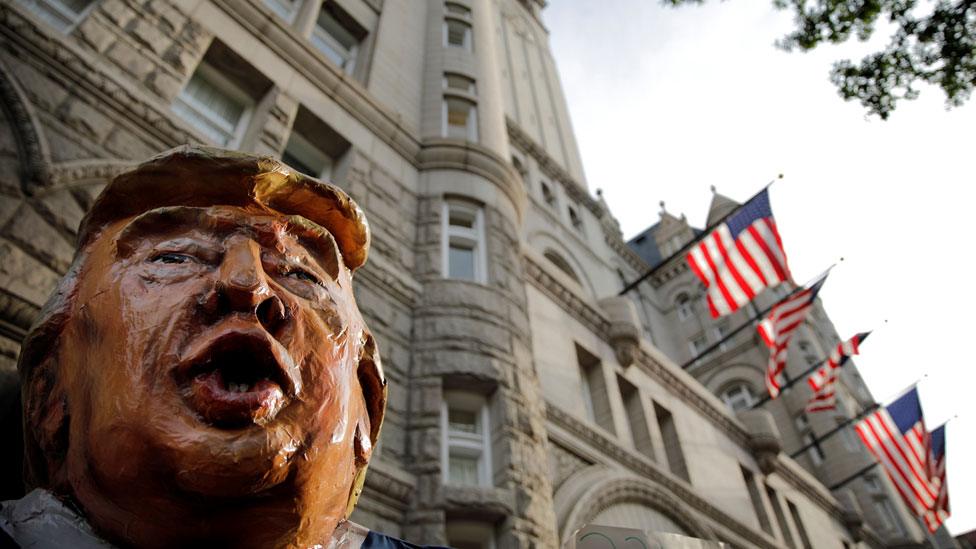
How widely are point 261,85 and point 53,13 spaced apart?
222 centimetres

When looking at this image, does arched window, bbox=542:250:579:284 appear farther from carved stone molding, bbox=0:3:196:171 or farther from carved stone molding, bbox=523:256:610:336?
carved stone molding, bbox=0:3:196:171

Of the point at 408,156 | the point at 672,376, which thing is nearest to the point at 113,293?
the point at 408,156

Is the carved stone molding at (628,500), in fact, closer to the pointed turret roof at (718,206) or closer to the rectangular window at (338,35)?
the rectangular window at (338,35)

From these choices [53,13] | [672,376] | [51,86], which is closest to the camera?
[51,86]

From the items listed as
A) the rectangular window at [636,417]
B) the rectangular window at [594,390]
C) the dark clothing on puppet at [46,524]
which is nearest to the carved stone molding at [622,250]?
the rectangular window at [636,417]

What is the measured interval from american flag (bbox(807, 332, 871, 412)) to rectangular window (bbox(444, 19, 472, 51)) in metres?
11.9

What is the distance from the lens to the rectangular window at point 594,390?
10.9 m

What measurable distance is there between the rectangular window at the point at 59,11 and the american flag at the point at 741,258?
10.8 m

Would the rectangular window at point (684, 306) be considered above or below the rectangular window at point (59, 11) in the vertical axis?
above

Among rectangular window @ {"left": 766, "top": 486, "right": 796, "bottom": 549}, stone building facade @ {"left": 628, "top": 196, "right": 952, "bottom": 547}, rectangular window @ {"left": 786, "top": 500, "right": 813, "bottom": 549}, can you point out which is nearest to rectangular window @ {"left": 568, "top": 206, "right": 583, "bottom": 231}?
stone building facade @ {"left": 628, "top": 196, "right": 952, "bottom": 547}

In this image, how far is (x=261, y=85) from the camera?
7711mm

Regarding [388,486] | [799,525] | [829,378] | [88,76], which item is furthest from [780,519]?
[88,76]

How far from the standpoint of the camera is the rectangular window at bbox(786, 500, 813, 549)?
15094 mm

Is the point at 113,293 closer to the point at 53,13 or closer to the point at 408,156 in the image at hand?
the point at 53,13
